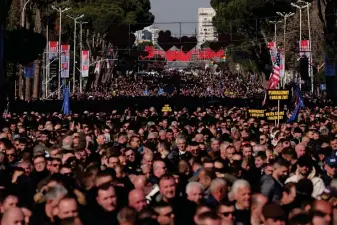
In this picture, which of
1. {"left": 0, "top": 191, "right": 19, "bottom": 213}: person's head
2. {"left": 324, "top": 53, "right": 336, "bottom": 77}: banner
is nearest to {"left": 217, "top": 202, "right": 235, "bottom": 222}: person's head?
{"left": 0, "top": 191, "right": 19, "bottom": 213}: person's head

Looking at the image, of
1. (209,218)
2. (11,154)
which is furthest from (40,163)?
(209,218)

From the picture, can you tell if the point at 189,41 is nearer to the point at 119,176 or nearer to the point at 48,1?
the point at 48,1

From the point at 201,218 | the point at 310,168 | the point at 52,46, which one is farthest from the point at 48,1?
the point at 201,218

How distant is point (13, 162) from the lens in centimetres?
1536

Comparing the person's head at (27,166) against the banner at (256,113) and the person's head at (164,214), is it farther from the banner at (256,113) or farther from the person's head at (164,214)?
the banner at (256,113)

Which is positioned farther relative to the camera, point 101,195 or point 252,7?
point 252,7

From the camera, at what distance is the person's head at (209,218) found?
8359 millimetres

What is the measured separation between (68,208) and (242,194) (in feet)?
6.20

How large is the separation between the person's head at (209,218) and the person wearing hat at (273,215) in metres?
0.40

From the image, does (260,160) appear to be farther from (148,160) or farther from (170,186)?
(170,186)

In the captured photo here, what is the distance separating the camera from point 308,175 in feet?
41.9

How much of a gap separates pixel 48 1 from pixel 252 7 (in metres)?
23.0

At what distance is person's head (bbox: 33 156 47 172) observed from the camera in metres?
13.5

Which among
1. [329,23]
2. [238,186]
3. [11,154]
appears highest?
[329,23]
